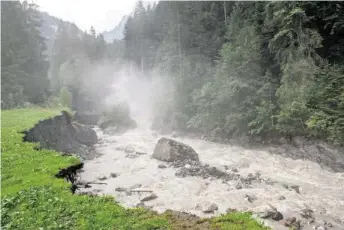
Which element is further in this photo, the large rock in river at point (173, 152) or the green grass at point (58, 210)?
the large rock in river at point (173, 152)

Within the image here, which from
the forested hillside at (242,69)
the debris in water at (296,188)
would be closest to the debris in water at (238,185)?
the debris in water at (296,188)

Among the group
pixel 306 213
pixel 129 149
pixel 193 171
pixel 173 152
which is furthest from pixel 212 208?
pixel 129 149

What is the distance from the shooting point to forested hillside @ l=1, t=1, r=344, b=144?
2411 cm

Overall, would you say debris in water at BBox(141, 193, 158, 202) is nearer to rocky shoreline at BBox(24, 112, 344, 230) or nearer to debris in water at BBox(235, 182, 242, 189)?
rocky shoreline at BBox(24, 112, 344, 230)

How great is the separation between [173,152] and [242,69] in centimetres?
1296

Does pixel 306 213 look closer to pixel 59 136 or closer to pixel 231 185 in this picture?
pixel 231 185

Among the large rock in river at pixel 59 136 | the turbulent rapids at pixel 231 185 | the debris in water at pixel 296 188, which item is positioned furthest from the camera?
the large rock in river at pixel 59 136

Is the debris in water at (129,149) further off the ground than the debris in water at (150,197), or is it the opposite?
the debris in water at (150,197)

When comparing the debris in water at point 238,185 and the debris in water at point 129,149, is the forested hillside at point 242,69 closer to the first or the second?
the debris in water at point 238,185

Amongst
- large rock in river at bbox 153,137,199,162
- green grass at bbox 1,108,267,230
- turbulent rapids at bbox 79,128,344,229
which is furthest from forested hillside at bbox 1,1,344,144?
green grass at bbox 1,108,267,230

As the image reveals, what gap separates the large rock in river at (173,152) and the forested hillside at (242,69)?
7301 mm

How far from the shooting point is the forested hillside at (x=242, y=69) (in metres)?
24.1

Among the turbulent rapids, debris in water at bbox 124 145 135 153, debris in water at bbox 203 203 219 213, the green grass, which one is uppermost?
the green grass

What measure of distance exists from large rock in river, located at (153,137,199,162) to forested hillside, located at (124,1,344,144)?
Answer: 729 cm
